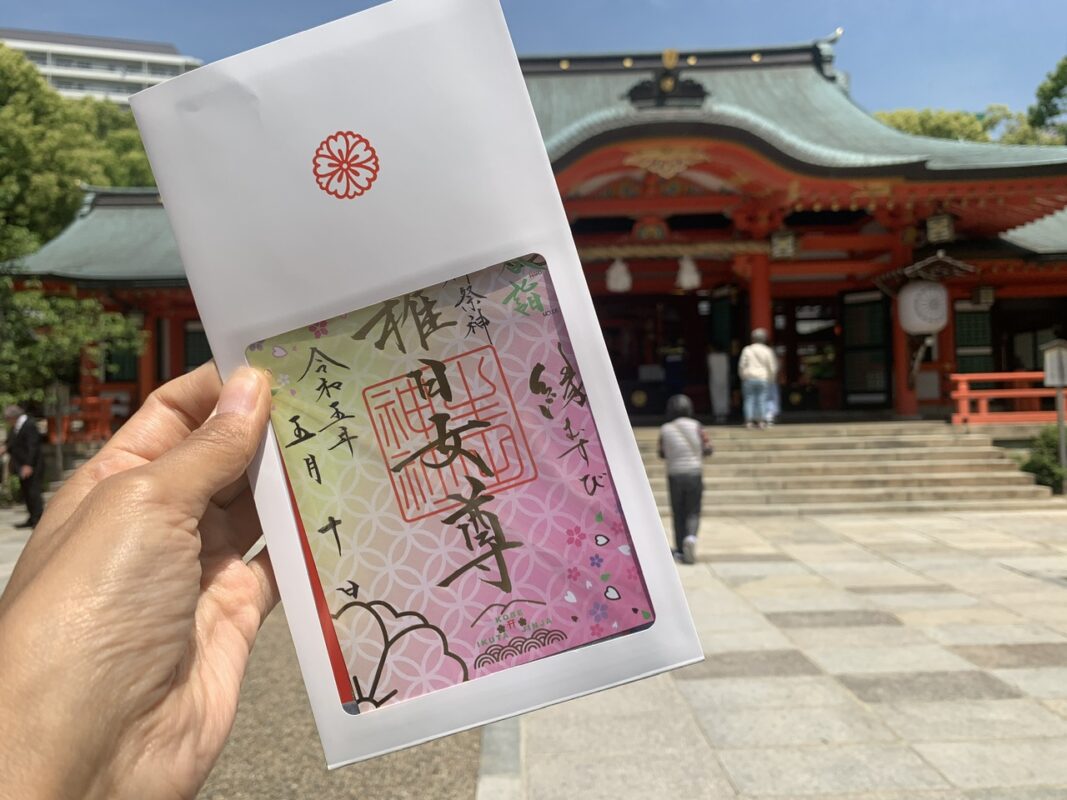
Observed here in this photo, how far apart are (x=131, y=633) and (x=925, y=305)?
36.4 feet

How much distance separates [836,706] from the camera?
9.87 ft

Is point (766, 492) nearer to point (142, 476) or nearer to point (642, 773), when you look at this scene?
point (642, 773)

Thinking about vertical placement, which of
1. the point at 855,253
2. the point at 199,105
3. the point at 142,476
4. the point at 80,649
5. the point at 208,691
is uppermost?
the point at 855,253

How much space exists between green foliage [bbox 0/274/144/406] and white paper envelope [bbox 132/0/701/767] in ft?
31.8

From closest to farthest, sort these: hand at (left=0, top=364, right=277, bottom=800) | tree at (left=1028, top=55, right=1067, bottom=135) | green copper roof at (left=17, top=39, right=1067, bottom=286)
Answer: hand at (left=0, top=364, right=277, bottom=800)
green copper roof at (left=17, top=39, right=1067, bottom=286)
tree at (left=1028, top=55, right=1067, bottom=135)

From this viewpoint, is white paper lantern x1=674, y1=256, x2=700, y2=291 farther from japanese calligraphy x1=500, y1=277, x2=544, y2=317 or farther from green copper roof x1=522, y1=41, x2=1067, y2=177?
japanese calligraphy x1=500, y1=277, x2=544, y2=317

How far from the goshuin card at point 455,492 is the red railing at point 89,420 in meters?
12.0

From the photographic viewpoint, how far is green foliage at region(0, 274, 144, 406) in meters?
8.78

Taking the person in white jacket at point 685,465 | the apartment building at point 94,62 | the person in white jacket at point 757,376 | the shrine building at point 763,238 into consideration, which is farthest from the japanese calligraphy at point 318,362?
the apartment building at point 94,62

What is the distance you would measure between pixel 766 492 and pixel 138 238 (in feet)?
40.8

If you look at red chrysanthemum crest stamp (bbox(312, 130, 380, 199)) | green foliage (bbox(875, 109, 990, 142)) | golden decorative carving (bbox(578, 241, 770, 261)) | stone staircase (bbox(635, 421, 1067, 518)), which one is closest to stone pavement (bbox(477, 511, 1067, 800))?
red chrysanthemum crest stamp (bbox(312, 130, 380, 199))

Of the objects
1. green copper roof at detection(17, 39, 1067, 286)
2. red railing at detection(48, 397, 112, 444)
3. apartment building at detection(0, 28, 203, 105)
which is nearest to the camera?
green copper roof at detection(17, 39, 1067, 286)

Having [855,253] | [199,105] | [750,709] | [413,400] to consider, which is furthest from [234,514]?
[855,253]

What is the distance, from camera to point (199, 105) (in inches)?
34.9
